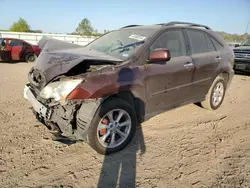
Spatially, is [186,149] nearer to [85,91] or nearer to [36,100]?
[85,91]

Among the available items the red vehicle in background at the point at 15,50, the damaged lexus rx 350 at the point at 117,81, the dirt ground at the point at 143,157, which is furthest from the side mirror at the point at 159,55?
the red vehicle in background at the point at 15,50

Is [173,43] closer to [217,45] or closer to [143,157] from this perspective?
[217,45]

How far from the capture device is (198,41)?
164 inches

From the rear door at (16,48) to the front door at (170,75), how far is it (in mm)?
10397

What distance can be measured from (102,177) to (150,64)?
1748mm

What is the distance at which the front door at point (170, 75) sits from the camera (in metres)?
3.28

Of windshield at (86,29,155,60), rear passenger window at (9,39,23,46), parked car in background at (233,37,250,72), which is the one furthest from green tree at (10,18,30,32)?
windshield at (86,29,155,60)

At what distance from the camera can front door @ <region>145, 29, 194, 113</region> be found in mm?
3281

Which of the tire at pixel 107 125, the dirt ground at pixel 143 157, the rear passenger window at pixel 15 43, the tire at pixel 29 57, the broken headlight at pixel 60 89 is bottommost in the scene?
the dirt ground at pixel 143 157

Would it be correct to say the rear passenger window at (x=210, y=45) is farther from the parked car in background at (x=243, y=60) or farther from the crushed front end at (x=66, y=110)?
the parked car in background at (x=243, y=60)

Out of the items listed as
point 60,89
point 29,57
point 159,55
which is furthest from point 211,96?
point 29,57

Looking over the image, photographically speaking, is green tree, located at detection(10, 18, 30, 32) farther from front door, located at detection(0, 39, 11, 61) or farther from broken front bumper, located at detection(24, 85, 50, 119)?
broken front bumper, located at detection(24, 85, 50, 119)

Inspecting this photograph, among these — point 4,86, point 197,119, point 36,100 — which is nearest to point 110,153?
point 36,100

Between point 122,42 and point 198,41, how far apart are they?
1574mm
